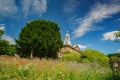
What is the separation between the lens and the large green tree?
39531 mm

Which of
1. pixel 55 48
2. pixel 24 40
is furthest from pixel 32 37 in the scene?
pixel 55 48

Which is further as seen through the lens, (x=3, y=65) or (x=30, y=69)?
(x=3, y=65)

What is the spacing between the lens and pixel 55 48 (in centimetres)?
4031

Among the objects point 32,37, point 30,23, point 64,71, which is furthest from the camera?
point 30,23

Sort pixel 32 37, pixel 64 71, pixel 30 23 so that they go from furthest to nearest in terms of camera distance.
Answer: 1. pixel 30 23
2. pixel 32 37
3. pixel 64 71

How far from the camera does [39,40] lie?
39.4 meters

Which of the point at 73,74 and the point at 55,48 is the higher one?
the point at 55,48

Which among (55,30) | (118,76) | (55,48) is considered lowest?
(118,76)

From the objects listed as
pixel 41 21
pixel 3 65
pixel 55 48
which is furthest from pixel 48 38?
pixel 3 65

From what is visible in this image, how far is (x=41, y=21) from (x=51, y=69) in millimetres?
35578

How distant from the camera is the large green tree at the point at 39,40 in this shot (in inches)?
1556

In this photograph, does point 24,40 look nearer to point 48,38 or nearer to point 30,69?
point 48,38

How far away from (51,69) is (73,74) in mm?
1003

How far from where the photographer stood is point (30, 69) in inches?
340
